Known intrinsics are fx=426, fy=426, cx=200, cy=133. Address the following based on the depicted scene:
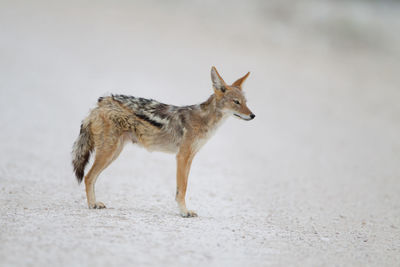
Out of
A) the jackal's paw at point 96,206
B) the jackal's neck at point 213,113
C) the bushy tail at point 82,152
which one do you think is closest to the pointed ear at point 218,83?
the jackal's neck at point 213,113

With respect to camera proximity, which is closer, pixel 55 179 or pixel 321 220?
pixel 321 220

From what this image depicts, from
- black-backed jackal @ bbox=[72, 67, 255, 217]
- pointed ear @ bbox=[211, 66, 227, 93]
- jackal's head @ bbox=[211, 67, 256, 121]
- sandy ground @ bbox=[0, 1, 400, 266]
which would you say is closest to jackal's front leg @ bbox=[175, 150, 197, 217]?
black-backed jackal @ bbox=[72, 67, 255, 217]

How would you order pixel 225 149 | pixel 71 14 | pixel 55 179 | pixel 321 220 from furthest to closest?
pixel 71 14, pixel 225 149, pixel 55 179, pixel 321 220

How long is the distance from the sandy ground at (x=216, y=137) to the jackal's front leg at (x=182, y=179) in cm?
28

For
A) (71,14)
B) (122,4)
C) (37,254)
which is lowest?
(37,254)

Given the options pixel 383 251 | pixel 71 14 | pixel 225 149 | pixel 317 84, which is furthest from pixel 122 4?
pixel 383 251

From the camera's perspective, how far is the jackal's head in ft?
25.0

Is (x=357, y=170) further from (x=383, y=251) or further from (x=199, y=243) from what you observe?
(x=199, y=243)

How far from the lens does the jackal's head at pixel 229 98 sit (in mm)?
7629

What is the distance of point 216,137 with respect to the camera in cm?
1762

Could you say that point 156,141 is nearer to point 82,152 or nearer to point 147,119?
point 147,119

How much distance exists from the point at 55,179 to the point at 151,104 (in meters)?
3.86

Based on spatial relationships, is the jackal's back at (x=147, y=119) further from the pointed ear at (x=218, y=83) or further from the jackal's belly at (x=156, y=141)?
the pointed ear at (x=218, y=83)

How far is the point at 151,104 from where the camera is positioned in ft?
25.2
